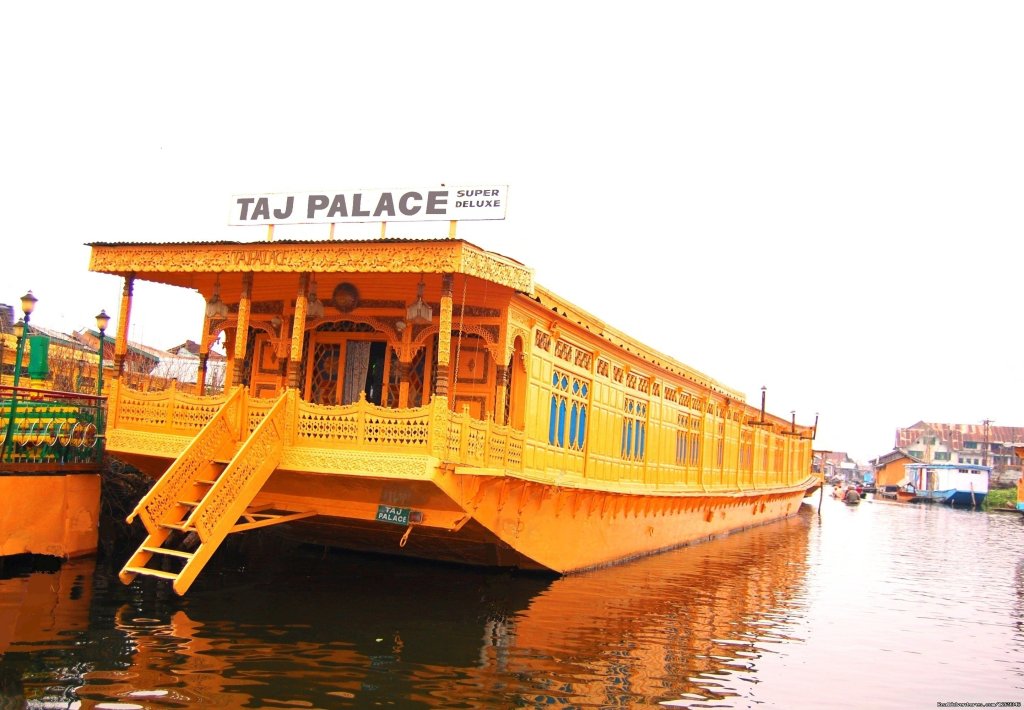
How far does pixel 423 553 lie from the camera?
49.3 feet

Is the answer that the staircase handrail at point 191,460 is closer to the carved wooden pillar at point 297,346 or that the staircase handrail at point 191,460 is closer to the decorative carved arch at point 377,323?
the carved wooden pillar at point 297,346

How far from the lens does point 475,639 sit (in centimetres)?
993

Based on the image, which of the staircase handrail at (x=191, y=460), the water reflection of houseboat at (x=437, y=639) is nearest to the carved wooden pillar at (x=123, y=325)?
the staircase handrail at (x=191, y=460)

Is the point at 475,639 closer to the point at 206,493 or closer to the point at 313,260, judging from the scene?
the point at 206,493

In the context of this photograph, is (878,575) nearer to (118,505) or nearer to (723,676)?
(723,676)

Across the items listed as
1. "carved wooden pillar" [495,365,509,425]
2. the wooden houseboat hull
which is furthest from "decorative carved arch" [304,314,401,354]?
the wooden houseboat hull

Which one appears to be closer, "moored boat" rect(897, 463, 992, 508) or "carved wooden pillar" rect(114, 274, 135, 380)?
"carved wooden pillar" rect(114, 274, 135, 380)

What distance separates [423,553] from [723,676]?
6995mm

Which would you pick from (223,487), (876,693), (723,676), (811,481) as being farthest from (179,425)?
(811,481)

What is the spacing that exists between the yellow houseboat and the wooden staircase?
28 millimetres

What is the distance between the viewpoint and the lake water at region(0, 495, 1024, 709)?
25.0 feet

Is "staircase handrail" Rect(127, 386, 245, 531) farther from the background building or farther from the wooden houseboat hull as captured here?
the background building

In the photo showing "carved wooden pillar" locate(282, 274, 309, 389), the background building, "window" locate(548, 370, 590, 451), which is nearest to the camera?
"carved wooden pillar" locate(282, 274, 309, 389)

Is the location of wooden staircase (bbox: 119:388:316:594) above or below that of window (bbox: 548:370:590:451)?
below
